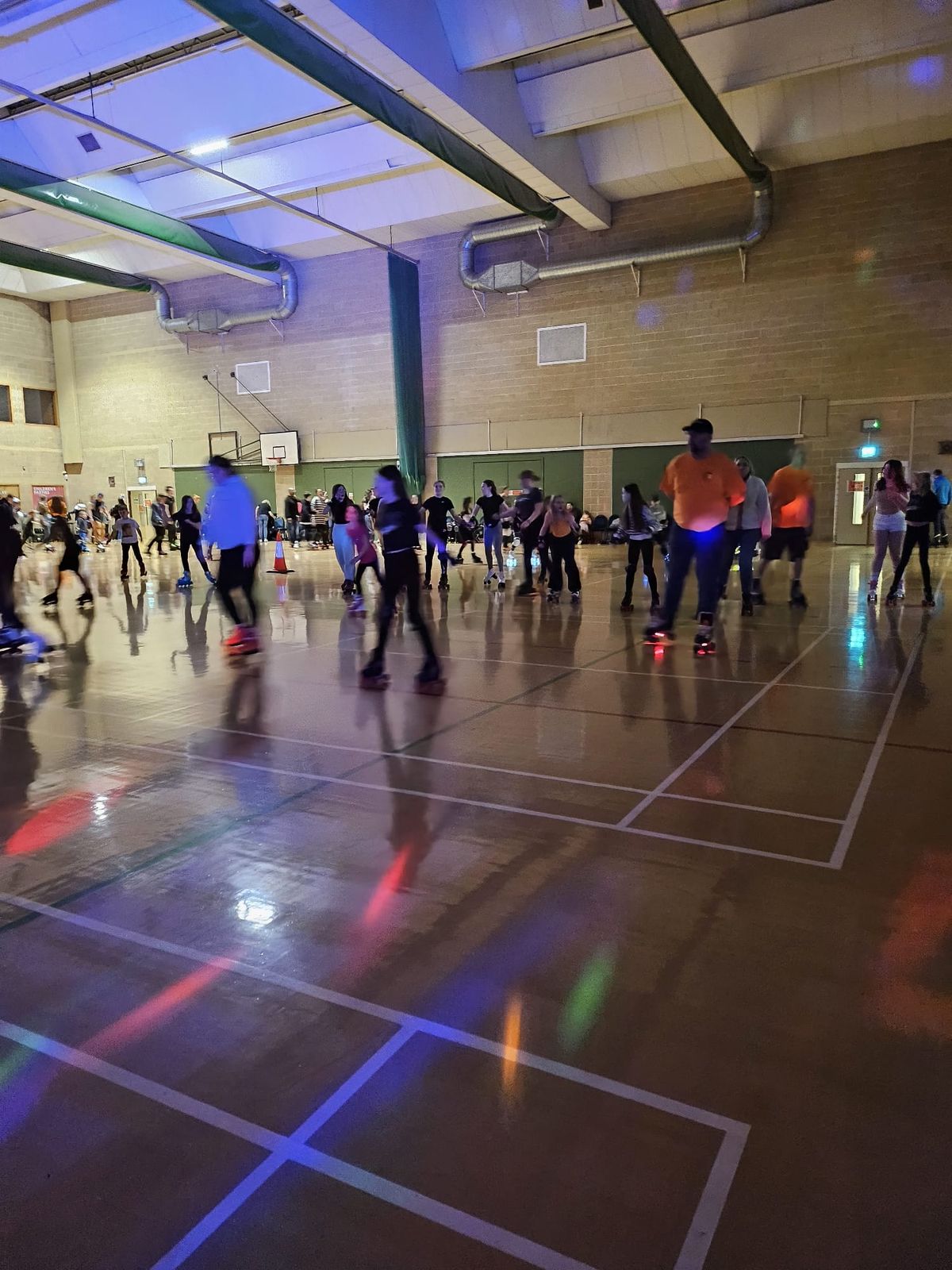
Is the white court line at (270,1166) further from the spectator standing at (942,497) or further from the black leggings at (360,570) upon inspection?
the spectator standing at (942,497)

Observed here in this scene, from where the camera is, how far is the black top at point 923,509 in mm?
8945

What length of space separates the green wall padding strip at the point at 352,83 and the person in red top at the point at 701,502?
33.3 feet

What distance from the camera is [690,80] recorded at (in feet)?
46.7

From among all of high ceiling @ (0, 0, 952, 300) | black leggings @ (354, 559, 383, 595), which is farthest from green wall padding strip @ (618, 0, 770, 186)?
black leggings @ (354, 559, 383, 595)

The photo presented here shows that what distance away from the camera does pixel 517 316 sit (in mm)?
23891

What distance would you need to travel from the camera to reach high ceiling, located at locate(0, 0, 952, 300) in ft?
46.2

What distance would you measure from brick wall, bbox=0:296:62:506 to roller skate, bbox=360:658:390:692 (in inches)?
1190

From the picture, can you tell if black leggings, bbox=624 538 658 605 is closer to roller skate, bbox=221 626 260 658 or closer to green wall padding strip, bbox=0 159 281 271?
roller skate, bbox=221 626 260 658

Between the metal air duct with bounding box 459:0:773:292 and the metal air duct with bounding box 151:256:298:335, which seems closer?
the metal air duct with bounding box 459:0:773:292

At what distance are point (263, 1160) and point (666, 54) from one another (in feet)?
51.9

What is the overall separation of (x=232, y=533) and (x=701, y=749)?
14.8ft

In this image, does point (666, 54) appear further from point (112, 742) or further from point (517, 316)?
point (112, 742)

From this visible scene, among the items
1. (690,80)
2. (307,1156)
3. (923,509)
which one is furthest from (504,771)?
(690,80)

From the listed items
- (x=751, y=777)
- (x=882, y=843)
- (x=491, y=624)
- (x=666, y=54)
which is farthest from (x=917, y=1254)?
(x=666, y=54)
